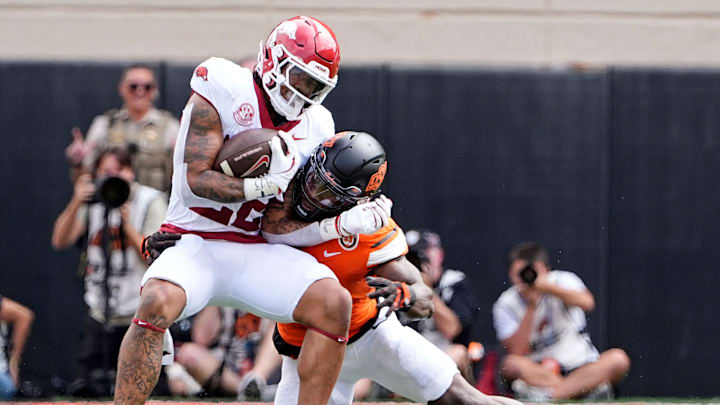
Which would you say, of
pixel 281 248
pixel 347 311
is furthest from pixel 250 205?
pixel 347 311

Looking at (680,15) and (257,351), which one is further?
(680,15)

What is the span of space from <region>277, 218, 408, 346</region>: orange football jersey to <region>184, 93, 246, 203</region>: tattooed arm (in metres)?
0.42

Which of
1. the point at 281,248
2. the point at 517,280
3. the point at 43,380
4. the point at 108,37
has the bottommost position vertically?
the point at 43,380

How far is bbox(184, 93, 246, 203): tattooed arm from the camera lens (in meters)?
4.66

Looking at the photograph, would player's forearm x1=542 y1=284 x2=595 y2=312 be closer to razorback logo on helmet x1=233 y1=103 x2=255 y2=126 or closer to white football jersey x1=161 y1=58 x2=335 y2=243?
white football jersey x1=161 y1=58 x2=335 y2=243

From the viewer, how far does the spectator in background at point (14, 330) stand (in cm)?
732

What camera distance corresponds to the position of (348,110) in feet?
25.5

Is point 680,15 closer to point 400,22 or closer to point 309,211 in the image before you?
point 400,22

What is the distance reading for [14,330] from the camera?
752 cm

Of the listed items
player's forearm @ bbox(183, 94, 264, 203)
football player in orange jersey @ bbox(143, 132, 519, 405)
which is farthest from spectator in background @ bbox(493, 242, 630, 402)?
player's forearm @ bbox(183, 94, 264, 203)

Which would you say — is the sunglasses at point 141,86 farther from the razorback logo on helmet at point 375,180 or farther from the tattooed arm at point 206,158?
the razorback logo on helmet at point 375,180

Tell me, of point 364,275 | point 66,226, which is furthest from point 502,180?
point 364,275

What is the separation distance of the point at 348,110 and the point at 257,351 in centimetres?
156

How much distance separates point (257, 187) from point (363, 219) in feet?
1.25
